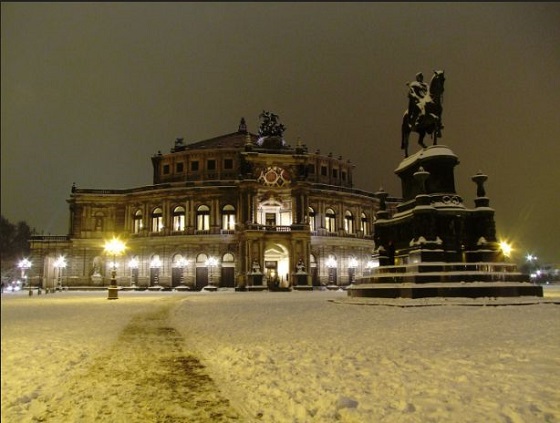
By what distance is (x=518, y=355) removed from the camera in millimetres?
8578

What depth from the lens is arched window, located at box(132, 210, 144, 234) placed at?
63.2 meters

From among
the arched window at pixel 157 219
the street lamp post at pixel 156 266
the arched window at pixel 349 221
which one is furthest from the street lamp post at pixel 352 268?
the arched window at pixel 157 219

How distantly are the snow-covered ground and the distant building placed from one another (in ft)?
128

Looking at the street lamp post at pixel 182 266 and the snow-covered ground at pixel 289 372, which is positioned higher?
the street lamp post at pixel 182 266

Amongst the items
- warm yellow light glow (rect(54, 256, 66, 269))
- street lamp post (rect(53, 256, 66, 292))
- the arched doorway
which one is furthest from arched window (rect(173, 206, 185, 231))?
warm yellow light glow (rect(54, 256, 66, 269))

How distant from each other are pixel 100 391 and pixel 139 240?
56359 mm

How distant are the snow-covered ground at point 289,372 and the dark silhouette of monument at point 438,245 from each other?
623 centimetres

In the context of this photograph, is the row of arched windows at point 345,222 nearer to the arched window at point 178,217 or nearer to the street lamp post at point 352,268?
the street lamp post at point 352,268

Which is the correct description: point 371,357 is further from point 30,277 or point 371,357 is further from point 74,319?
point 30,277

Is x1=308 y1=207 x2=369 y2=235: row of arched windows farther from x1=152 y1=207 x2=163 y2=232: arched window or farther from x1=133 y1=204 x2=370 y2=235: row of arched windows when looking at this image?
x1=152 y1=207 x2=163 y2=232: arched window

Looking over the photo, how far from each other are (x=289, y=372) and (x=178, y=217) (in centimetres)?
5485

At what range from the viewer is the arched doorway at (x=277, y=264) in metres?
55.2

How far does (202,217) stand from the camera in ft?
199

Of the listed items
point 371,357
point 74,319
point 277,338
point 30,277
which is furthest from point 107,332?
point 30,277
